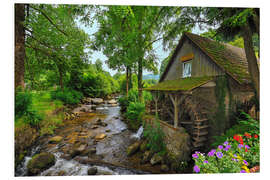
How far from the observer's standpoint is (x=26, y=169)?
6.23ft

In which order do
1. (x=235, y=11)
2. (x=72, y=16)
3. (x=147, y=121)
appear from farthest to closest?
1. (x=147, y=121)
2. (x=72, y=16)
3. (x=235, y=11)

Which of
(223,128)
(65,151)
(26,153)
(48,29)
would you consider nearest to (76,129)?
(65,151)

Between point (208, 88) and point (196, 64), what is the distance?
83 centimetres

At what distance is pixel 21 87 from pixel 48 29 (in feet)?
4.85

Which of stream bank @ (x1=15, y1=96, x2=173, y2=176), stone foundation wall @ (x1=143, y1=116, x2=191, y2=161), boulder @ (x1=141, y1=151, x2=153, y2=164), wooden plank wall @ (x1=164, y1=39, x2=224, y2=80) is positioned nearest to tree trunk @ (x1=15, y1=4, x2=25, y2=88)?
stream bank @ (x1=15, y1=96, x2=173, y2=176)

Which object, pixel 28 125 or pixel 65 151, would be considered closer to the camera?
pixel 28 125

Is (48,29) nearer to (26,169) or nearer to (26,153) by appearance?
(26,153)

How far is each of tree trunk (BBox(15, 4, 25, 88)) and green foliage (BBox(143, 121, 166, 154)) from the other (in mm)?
3540

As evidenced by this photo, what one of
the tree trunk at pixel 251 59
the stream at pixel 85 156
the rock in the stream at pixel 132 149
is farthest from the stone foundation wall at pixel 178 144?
the tree trunk at pixel 251 59

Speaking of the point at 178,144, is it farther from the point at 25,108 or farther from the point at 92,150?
the point at 25,108

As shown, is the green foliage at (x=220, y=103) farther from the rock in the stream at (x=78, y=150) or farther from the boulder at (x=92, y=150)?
the rock in the stream at (x=78, y=150)

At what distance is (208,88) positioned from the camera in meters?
2.96

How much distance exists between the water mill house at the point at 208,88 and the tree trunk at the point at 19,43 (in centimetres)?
330

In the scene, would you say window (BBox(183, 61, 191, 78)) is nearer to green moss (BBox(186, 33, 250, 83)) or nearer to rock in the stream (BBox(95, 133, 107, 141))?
green moss (BBox(186, 33, 250, 83))
